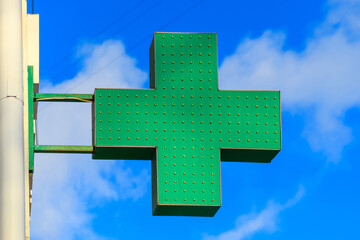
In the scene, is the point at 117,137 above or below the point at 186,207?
above

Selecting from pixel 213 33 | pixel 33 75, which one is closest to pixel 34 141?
pixel 33 75

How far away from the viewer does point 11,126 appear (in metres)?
8.13

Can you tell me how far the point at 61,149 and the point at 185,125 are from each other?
4.76ft

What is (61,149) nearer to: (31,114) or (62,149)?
(62,149)

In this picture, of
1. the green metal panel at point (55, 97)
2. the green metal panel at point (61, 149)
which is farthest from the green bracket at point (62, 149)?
the green metal panel at point (55, 97)

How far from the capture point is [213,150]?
10859mm

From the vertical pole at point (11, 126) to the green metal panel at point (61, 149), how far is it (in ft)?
7.41

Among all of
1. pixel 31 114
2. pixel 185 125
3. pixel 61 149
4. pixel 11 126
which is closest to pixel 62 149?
pixel 61 149

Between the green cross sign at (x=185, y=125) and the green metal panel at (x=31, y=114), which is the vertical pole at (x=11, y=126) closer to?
the green metal panel at (x=31, y=114)

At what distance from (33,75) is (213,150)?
2.33 meters

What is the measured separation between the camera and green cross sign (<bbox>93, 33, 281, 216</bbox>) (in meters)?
10.7

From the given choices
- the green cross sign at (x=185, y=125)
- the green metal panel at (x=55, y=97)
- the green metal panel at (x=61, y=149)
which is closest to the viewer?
the green metal panel at (x=61, y=149)

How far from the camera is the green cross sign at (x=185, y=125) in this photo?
10672 millimetres

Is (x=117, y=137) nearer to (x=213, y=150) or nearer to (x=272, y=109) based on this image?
(x=213, y=150)
